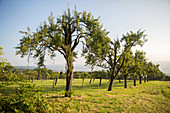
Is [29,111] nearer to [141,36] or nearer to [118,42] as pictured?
[118,42]

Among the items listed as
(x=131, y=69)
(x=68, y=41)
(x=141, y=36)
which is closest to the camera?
(x=68, y=41)

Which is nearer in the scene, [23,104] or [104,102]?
[23,104]

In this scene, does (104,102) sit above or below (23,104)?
below

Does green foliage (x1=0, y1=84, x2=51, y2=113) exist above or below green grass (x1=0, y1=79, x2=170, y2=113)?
above

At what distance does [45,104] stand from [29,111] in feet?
2.37

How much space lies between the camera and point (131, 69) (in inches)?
1141

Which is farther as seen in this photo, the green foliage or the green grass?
the green grass

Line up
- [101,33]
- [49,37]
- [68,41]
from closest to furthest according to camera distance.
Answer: [49,37] < [101,33] < [68,41]

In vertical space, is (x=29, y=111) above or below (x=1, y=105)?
below

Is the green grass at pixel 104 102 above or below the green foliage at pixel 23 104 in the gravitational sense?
below

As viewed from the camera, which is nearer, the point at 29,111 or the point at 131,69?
the point at 29,111

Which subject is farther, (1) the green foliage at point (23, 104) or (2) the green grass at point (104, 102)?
(2) the green grass at point (104, 102)

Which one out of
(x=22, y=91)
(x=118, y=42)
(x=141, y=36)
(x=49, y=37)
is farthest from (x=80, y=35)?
(x=141, y=36)

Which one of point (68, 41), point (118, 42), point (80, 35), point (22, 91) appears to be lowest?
point (22, 91)
